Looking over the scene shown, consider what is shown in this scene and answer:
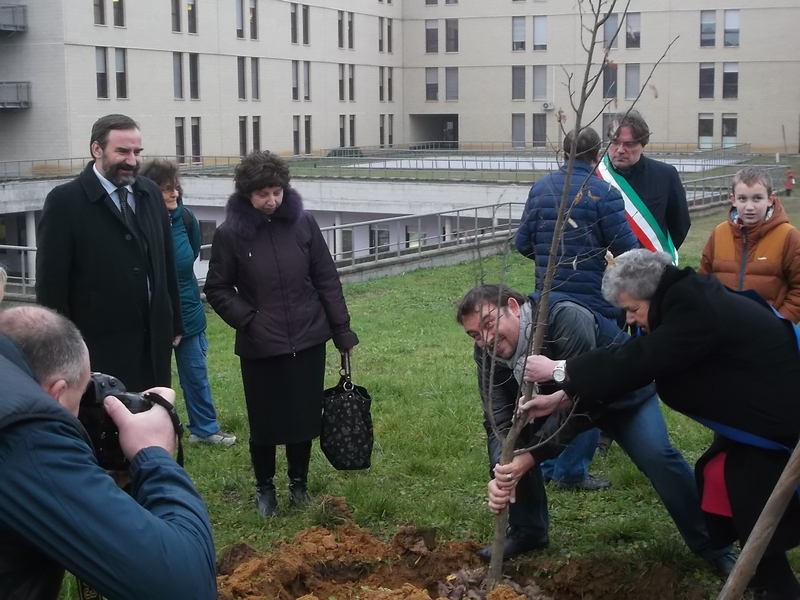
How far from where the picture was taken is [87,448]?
226 cm

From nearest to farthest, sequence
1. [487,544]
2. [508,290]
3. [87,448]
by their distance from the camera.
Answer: [87,448]
[508,290]
[487,544]

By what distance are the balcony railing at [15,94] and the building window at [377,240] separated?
17241mm

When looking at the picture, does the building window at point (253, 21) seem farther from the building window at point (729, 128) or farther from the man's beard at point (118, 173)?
the man's beard at point (118, 173)

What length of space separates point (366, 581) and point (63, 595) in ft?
4.39

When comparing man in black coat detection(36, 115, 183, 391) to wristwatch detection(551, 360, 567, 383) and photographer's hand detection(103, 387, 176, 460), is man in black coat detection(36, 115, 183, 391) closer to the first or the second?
wristwatch detection(551, 360, 567, 383)

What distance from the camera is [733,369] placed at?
13.4 feet

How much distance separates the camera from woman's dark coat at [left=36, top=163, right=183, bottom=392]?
527 cm

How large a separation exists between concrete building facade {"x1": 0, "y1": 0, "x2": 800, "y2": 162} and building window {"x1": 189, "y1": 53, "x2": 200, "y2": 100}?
0.23 ft

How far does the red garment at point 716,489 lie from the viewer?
4297 millimetres

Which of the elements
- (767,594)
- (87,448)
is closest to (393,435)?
(767,594)

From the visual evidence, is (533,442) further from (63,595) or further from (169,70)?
(169,70)

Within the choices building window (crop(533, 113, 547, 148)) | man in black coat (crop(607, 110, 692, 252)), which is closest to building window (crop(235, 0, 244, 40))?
building window (crop(533, 113, 547, 148))

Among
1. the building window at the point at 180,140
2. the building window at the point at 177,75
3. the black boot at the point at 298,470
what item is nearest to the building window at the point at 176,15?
the building window at the point at 177,75

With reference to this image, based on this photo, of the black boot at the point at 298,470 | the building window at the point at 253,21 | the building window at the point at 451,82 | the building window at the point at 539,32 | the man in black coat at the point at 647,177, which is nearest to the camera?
the black boot at the point at 298,470
